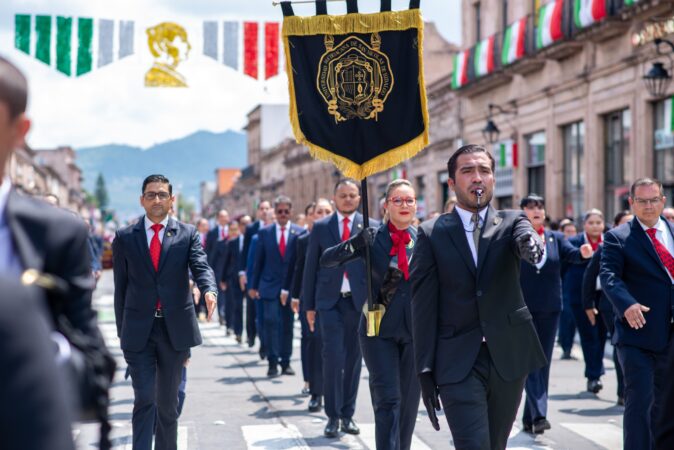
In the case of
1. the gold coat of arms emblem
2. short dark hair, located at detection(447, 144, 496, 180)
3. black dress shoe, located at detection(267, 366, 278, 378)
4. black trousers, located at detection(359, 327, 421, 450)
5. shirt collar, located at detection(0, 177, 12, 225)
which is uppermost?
the gold coat of arms emblem

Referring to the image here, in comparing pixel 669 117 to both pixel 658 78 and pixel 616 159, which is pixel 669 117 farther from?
pixel 616 159

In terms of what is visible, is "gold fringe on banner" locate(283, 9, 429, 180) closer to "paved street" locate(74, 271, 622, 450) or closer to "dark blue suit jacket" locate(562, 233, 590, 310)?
"paved street" locate(74, 271, 622, 450)

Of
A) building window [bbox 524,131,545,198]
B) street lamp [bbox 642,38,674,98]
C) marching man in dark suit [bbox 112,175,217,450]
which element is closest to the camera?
marching man in dark suit [bbox 112,175,217,450]

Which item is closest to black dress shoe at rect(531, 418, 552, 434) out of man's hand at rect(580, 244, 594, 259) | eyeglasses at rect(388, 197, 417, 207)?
eyeglasses at rect(388, 197, 417, 207)

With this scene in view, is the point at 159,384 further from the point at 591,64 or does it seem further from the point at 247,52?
the point at 591,64

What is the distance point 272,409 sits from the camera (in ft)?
35.7

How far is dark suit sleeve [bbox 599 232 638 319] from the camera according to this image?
744 centimetres

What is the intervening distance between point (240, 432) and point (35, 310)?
7651mm

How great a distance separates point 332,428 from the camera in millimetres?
9273

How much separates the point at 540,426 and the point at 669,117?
13.3 metres

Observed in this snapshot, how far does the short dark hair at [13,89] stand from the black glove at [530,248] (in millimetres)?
3248

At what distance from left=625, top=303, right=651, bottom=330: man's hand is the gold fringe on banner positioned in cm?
181

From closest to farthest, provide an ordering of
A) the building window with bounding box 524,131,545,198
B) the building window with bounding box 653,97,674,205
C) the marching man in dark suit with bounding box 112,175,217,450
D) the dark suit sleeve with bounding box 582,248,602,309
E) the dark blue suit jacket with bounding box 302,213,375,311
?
the marching man in dark suit with bounding box 112,175,217,450, the dark blue suit jacket with bounding box 302,213,375,311, the dark suit sleeve with bounding box 582,248,602,309, the building window with bounding box 653,97,674,205, the building window with bounding box 524,131,545,198

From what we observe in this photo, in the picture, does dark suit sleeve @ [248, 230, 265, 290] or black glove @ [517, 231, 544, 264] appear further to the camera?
dark suit sleeve @ [248, 230, 265, 290]
